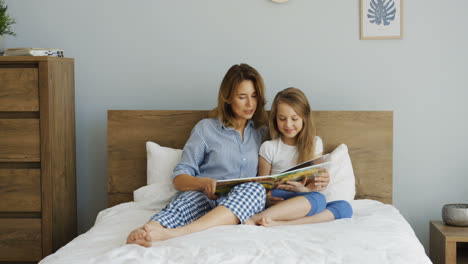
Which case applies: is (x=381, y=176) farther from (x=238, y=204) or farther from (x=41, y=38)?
(x=41, y=38)

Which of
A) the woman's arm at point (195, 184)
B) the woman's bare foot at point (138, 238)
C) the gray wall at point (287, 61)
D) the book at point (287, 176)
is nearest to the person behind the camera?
the woman's bare foot at point (138, 238)

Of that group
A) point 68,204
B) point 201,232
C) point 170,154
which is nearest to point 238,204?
point 201,232

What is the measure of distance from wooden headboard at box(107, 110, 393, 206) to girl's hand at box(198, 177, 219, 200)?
47 centimetres

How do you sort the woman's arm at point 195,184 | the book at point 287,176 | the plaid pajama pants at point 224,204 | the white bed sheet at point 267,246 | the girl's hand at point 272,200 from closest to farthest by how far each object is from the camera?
the white bed sheet at point 267,246 < the plaid pajama pants at point 224,204 < the book at point 287,176 < the woman's arm at point 195,184 < the girl's hand at point 272,200

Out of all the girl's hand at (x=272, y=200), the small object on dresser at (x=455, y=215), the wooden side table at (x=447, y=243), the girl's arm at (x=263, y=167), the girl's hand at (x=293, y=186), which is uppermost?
the girl's arm at (x=263, y=167)

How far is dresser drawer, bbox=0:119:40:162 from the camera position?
8.36ft

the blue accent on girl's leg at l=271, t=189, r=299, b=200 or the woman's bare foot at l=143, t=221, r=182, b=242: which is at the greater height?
the blue accent on girl's leg at l=271, t=189, r=299, b=200

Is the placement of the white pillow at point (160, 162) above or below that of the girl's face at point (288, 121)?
below

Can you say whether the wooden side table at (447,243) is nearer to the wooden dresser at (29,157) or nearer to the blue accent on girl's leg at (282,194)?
the blue accent on girl's leg at (282,194)

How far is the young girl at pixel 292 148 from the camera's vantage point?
2229mm

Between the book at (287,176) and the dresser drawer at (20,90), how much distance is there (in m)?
0.99

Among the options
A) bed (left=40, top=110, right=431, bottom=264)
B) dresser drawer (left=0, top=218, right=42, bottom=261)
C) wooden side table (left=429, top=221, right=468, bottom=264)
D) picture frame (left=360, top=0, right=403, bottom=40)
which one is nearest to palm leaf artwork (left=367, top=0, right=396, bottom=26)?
picture frame (left=360, top=0, right=403, bottom=40)

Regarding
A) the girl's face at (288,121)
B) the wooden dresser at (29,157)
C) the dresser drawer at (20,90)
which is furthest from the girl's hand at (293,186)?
the dresser drawer at (20,90)

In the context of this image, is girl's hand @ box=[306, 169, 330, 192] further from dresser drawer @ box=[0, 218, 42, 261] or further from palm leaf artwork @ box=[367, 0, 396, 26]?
dresser drawer @ box=[0, 218, 42, 261]
